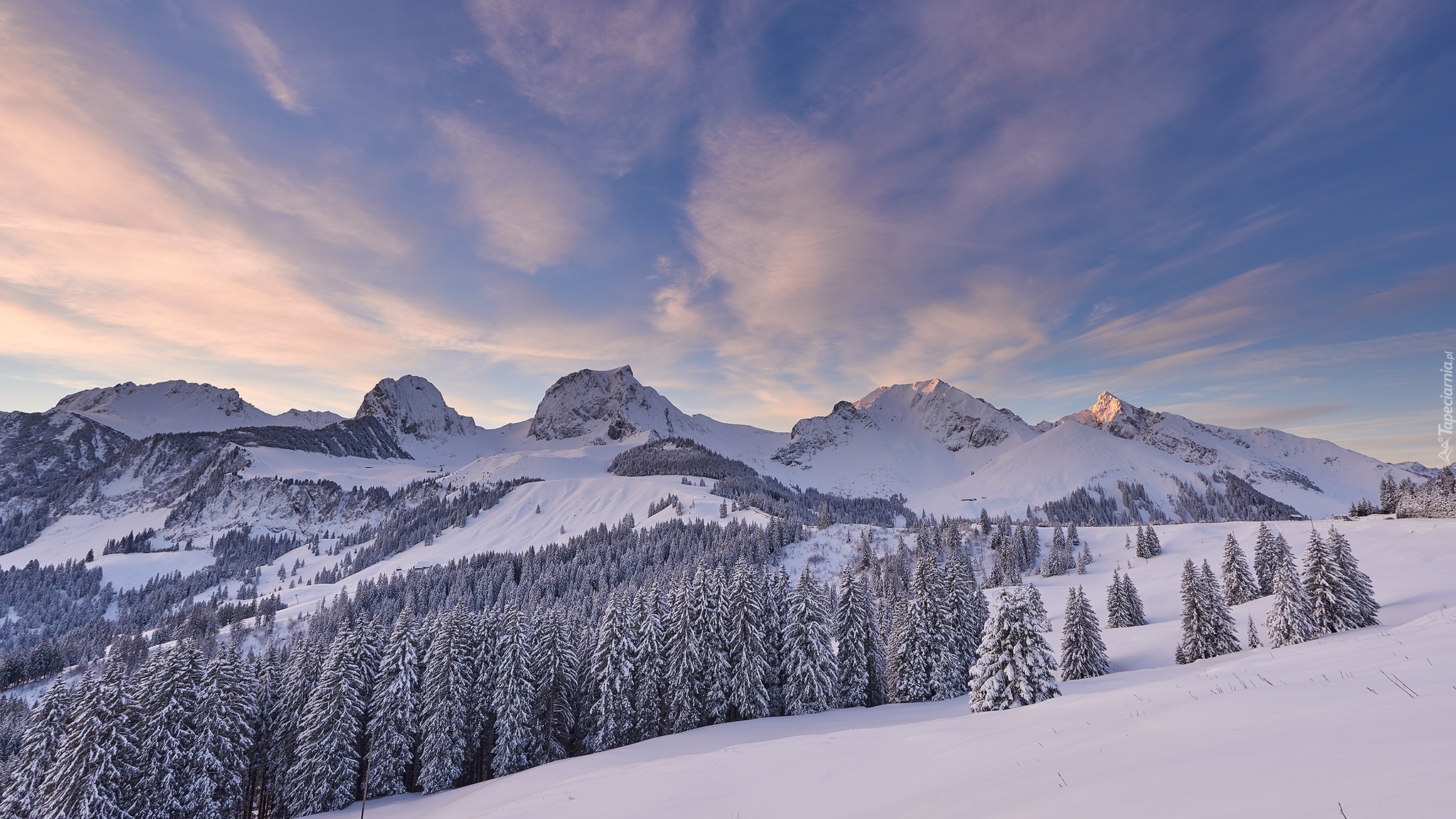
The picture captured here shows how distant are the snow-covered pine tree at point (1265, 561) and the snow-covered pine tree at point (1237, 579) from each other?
7.60 feet

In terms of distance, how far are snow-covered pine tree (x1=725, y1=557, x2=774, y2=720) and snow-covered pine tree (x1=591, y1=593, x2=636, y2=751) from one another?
815 centimetres

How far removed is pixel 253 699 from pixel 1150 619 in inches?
3956

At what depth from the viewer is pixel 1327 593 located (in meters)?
43.1

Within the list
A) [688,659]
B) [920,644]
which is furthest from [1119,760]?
[920,644]

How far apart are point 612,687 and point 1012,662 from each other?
2937cm

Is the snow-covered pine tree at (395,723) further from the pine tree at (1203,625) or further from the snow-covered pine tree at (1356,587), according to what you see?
the snow-covered pine tree at (1356,587)

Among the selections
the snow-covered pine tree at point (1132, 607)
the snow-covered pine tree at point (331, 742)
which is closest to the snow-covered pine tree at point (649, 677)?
the snow-covered pine tree at point (331, 742)

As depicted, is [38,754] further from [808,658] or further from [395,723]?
[808,658]

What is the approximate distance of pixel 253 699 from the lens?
41.5 meters

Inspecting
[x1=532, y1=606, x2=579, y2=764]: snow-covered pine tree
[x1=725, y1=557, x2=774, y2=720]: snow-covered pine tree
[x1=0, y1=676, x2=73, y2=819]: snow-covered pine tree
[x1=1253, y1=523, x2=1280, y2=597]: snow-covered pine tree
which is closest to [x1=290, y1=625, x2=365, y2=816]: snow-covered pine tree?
[x1=0, y1=676, x2=73, y2=819]: snow-covered pine tree

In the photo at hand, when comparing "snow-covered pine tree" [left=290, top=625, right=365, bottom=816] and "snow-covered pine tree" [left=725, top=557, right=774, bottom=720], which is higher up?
"snow-covered pine tree" [left=725, top=557, right=774, bottom=720]

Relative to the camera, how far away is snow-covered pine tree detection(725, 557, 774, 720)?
44.0 metres

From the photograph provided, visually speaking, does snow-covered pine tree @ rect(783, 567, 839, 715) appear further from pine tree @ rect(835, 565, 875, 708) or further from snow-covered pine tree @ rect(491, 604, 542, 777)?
snow-covered pine tree @ rect(491, 604, 542, 777)

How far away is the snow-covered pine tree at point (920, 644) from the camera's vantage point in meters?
46.8
